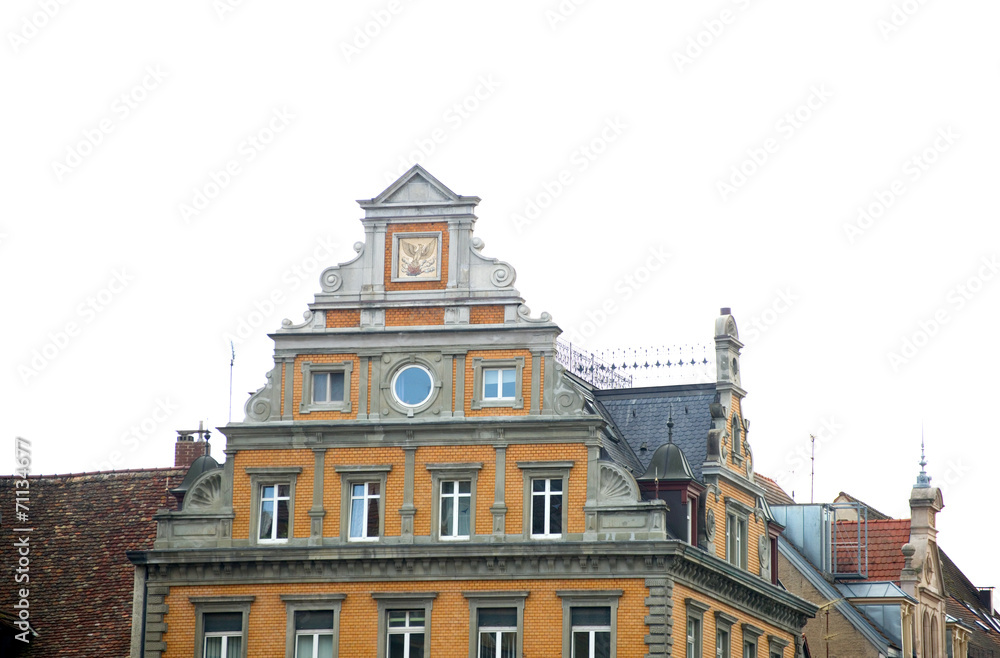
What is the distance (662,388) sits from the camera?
7162 cm

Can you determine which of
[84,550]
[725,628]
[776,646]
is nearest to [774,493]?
[776,646]

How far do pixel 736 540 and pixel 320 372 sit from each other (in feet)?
47.0

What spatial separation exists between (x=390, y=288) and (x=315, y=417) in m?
4.46

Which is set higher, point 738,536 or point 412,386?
point 412,386

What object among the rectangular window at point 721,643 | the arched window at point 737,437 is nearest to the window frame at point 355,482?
the rectangular window at point 721,643

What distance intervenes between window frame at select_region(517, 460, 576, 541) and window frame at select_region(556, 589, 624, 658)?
5.73ft

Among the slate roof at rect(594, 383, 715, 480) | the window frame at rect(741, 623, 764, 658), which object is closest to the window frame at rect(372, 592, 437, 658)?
the slate roof at rect(594, 383, 715, 480)

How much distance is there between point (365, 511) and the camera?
215 feet

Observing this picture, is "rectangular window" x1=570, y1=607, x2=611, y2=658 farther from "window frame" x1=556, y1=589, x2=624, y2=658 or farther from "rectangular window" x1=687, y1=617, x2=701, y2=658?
"rectangular window" x1=687, y1=617, x2=701, y2=658

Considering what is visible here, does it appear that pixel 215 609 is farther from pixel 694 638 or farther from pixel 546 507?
pixel 694 638

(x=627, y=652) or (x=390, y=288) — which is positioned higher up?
(x=390, y=288)

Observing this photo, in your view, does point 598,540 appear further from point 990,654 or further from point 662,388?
point 990,654

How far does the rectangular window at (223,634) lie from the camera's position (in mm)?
65750

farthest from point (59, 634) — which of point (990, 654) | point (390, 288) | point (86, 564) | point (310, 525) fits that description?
point (990, 654)
